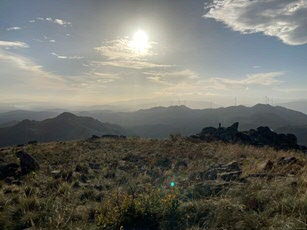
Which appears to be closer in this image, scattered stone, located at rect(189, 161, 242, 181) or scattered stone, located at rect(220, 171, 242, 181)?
scattered stone, located at rect(220, 171, 242, 181)

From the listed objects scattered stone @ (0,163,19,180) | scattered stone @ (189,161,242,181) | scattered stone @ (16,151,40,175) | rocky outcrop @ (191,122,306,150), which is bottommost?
rocky outcrop @ (191,122,306,150)

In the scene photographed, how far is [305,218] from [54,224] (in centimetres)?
486

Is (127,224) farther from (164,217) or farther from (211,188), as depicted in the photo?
(211,188)

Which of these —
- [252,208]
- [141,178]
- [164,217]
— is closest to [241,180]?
[252,208]

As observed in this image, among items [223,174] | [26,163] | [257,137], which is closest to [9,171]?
[26,163]

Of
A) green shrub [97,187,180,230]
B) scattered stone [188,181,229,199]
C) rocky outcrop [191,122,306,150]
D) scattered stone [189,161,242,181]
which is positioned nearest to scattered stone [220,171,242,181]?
scattered stone [189,161,242,181]

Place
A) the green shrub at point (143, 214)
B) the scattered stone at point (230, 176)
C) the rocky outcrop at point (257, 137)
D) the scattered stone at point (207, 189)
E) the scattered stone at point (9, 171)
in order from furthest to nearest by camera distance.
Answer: the rocky outcrop at point (257, 137), the scattered stone at point (9, 171), the scattered stone at point (230, 176), the scattered stone at point (207, 189), the green shrub at point (143, 214)

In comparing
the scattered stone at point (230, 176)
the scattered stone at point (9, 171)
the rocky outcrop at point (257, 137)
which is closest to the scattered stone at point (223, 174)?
the scattered stone at point (230, 176)

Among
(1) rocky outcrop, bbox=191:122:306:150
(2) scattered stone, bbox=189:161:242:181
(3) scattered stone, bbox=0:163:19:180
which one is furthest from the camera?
(1) rocky outcrop, bbox=191:122:306:150

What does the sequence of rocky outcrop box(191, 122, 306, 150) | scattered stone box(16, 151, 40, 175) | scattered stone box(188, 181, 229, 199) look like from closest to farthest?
scattered stone box(188, 181, 229, 199) < scattered stone box(16, 151, 40, 175) < rocky outcrop box(191, 122, 306, 150)

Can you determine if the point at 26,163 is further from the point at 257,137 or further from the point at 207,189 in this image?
the point at 257,137

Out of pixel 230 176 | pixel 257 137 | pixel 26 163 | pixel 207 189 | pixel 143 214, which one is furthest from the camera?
Answer: pixel 257 137

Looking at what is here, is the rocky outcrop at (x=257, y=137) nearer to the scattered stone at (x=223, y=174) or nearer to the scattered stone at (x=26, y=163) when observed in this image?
the scattered stone at (x=26, y=163)

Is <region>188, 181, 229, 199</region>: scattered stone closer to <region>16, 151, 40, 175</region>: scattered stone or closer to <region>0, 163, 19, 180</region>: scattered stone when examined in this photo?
<region>0, 163, 19, 180</region>: scattered stone
